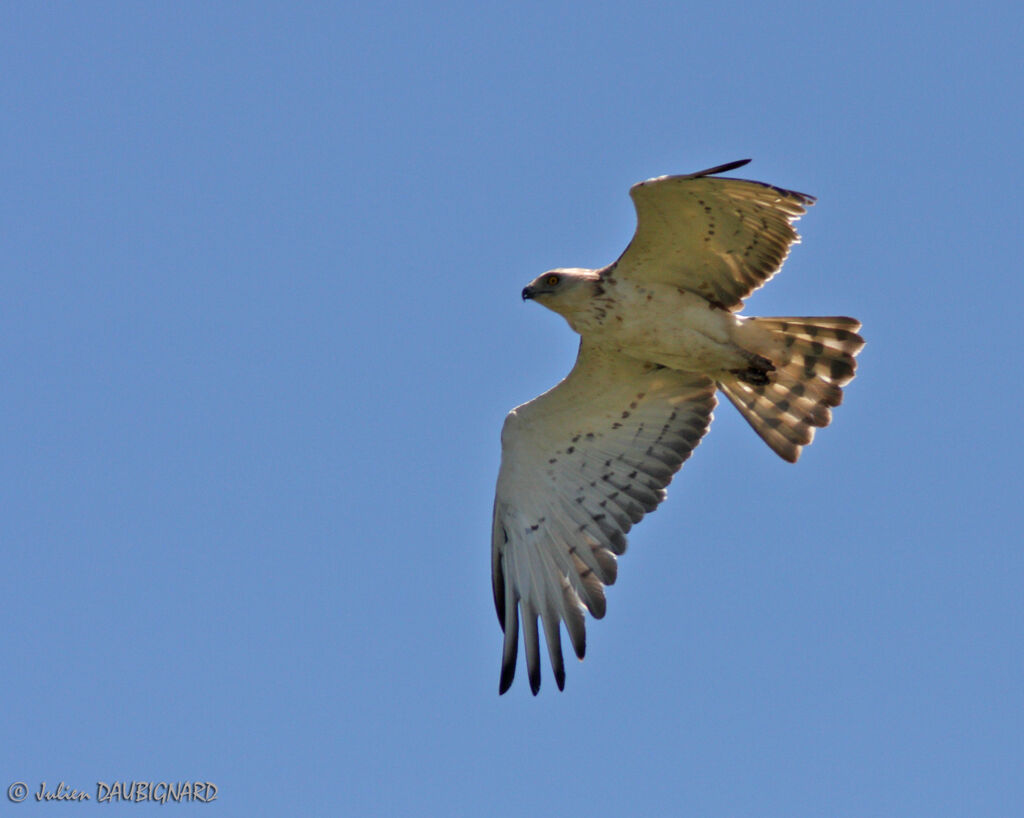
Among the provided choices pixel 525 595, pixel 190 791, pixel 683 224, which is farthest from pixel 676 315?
A: pixel 190 791

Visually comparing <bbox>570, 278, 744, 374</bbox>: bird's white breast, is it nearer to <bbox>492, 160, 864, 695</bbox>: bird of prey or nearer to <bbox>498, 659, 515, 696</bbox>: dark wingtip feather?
<bbox>492, 160, 864, 695</bbox>: bird of prey

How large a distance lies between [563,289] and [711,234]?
1147 millimetres

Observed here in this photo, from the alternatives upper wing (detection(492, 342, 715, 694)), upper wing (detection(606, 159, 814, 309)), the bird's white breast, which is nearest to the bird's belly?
the bird's white breast

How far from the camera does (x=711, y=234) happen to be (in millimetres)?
10938

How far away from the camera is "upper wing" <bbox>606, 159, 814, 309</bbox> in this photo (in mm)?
10492

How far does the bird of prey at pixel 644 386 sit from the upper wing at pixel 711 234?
0.01 meters

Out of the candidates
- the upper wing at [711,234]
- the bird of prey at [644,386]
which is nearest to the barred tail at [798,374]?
the bird of prey at [644,386]

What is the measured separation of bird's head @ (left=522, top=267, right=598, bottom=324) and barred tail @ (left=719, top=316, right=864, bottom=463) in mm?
1256

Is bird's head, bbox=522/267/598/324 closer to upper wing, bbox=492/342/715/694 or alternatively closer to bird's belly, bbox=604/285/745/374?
bird's belly, bbox=604/285/745/374

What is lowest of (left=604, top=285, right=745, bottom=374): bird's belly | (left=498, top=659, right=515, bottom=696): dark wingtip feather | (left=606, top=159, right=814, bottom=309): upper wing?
(left=498, top=659, right=515, bottom=696): dark wingtip feather

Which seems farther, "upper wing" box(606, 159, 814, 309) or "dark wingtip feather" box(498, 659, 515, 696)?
"dark wingtip feather" box(498, 659, 515, 696)

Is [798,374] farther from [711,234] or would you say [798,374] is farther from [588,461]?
[588,461]

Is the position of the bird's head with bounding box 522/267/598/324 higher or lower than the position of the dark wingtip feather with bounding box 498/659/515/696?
higher

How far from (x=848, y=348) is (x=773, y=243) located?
102 cm
